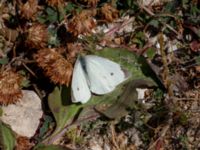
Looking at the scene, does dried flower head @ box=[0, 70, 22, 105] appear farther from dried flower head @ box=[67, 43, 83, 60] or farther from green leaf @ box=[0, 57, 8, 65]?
dried flower head @ box=[67, 43, 83, 60]

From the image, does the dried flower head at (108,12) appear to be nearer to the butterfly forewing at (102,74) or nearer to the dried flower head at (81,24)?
the dried flower head at (81,24)

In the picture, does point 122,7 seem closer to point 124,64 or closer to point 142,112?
point 124,64

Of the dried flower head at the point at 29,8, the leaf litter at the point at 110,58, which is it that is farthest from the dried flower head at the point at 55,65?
the dried flower head at the point at 29,8

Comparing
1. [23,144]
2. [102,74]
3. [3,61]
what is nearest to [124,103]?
[102,74]

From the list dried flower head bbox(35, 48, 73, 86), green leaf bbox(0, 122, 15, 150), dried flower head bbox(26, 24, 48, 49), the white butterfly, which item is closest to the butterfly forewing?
the white butterfly

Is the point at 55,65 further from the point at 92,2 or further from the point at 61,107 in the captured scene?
the point at 92,2

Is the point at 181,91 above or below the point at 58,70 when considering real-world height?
below

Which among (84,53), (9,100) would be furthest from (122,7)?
(9,100)
